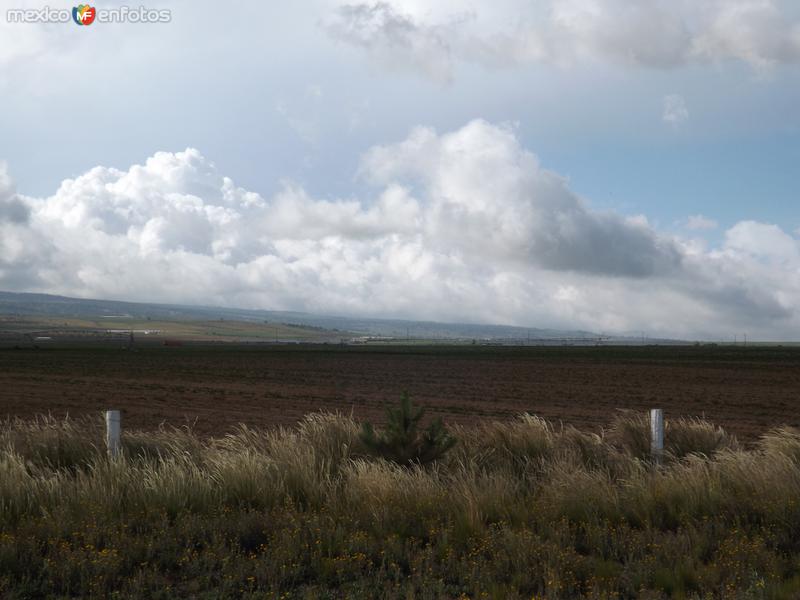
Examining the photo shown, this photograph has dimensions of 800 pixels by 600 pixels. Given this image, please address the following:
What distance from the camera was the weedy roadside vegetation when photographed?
19.8ft

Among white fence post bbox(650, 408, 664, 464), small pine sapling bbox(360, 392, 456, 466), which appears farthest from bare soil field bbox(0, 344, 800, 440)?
white fence post bbox(650, 408, 664, 464)

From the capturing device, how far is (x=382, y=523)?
24.1 ft

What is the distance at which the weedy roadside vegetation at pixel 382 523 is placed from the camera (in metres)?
6.02

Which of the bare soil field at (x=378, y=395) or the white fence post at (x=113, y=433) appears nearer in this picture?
the white fence post at (x=113, y=433)

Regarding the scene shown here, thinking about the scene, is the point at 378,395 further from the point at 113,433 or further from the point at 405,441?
the point at 113,433

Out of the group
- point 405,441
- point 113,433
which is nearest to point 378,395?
point 405,441

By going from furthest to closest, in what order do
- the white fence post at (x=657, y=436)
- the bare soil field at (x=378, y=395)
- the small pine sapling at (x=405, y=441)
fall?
the bare soil field at (x=378, y=395), the white fence post at (x=657, y=436), the small pine sapling at (x=405, y=441)

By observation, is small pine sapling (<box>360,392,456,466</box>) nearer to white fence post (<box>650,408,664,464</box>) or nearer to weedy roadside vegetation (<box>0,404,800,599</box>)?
weedy roadside vegetation (<box>0,404,800,599</box>)

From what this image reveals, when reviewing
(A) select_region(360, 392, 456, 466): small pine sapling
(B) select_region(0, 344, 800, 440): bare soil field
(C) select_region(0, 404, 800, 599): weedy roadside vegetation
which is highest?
(A) select_region(360, 392, 456, 466): small pine sapling

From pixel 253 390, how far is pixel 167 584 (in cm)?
3058

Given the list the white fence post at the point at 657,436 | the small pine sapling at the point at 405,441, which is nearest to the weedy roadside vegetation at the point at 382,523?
the small pine sapling at the point at 405,441

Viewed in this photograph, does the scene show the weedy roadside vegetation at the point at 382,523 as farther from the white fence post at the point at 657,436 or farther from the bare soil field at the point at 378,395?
the bare soil field at the point at 378,395

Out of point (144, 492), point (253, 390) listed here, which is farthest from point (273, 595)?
point (253, 390)

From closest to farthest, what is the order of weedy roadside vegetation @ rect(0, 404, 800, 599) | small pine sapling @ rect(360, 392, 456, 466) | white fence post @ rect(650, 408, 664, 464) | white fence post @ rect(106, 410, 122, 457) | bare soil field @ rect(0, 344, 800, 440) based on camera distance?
1. weedy roadside vegetation @ rect(0, 404, 800, 599)
2. white fence post @ rect(106, 410, 122, 457)
3. small pine sapling @ rect(360, 392, 456, 466)
4. white fence post @ rect(650, 408, 664, 464)
5. bare soil field @ rect(0, 344, 800, 440)
